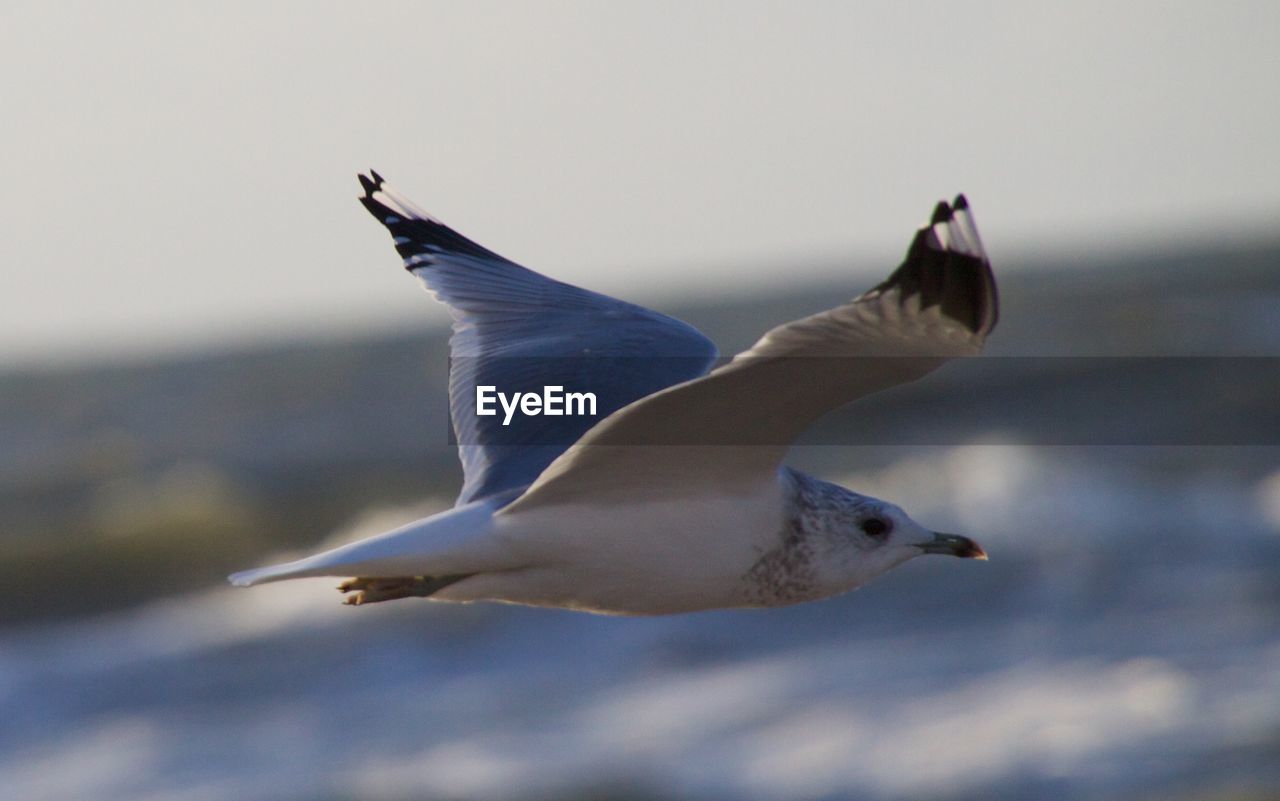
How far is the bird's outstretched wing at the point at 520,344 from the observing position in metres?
4.47

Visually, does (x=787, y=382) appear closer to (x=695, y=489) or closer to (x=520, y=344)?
(x=695, y=489)

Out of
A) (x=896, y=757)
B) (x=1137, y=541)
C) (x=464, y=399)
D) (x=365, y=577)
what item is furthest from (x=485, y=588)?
(x=1137, y=541)

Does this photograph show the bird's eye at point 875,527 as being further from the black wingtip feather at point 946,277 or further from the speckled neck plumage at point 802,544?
the black wingtip feather at point 946,277

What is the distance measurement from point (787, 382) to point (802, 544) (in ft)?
2.12

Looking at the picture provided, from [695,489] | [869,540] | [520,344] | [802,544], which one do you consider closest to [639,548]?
[695,489]

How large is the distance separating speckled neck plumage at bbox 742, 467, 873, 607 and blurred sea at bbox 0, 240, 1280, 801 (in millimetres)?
4897

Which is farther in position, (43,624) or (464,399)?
(43,624)

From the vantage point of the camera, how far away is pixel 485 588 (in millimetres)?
3760

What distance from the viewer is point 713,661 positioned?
35.0 feet

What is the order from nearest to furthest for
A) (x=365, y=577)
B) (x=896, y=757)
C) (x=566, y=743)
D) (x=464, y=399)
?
(x=365, y=577) → (x=464, y=399) → (x=896, y=757) → (x=566, y=743)

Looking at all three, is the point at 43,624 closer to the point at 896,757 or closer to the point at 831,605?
the point at 831,605

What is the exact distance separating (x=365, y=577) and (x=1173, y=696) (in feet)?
22.1

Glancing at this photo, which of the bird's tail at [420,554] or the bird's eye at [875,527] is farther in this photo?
the bird's eye at [875,527]

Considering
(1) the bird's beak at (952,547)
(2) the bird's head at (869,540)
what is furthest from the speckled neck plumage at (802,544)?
(1) the bird's beak at (952,547)
